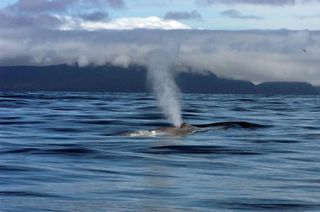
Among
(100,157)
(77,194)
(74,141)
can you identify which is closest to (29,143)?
(74,141)

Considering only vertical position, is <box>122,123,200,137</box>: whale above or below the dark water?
above

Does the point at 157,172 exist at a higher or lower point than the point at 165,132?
lower

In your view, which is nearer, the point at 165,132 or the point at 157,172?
the point at 157,172

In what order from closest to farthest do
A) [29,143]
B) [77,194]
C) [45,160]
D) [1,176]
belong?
[77,194], [1,176], [45,160], [29,143]

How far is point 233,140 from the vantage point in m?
42.5

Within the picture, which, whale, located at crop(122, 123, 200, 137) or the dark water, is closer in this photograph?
the dark water

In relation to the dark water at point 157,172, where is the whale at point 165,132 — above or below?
above

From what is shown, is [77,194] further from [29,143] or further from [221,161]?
[29,143]

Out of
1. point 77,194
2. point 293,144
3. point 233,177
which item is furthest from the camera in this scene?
point 293,144

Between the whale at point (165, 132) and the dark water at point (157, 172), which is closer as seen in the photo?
the dark water at point (157, 172)

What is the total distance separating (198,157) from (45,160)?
6.33 metres

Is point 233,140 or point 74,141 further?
point 233,140

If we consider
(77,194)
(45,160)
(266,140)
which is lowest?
(77,194)

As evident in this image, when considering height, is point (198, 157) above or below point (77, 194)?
above
